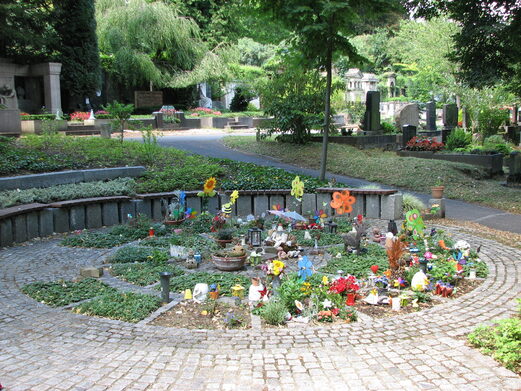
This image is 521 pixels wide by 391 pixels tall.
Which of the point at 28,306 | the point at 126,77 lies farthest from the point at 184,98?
the point at 28,306

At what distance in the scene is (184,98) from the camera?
40.3 metres

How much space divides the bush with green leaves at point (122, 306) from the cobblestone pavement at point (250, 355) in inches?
5.5

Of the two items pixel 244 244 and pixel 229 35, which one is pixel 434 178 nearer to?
pixel 244 244

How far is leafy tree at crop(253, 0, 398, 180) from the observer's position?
1128cm

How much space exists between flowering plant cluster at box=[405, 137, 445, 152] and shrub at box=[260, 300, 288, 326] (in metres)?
16.3

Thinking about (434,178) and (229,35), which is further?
(229,35)

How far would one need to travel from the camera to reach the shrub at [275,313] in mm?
5355

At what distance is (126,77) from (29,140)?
2317 centimetres

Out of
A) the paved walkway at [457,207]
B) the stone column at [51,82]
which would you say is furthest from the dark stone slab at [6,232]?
the stone column at [51,82]

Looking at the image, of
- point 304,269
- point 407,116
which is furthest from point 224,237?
point 407,116

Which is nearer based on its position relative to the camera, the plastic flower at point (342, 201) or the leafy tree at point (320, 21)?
the plastic flower at point (342, 201)

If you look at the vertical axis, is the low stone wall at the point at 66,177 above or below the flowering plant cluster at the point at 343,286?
above

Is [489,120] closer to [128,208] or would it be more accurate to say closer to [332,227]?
[332,227]

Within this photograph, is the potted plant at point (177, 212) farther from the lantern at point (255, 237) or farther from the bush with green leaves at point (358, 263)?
the bush with green leaves at point (358, 263)
